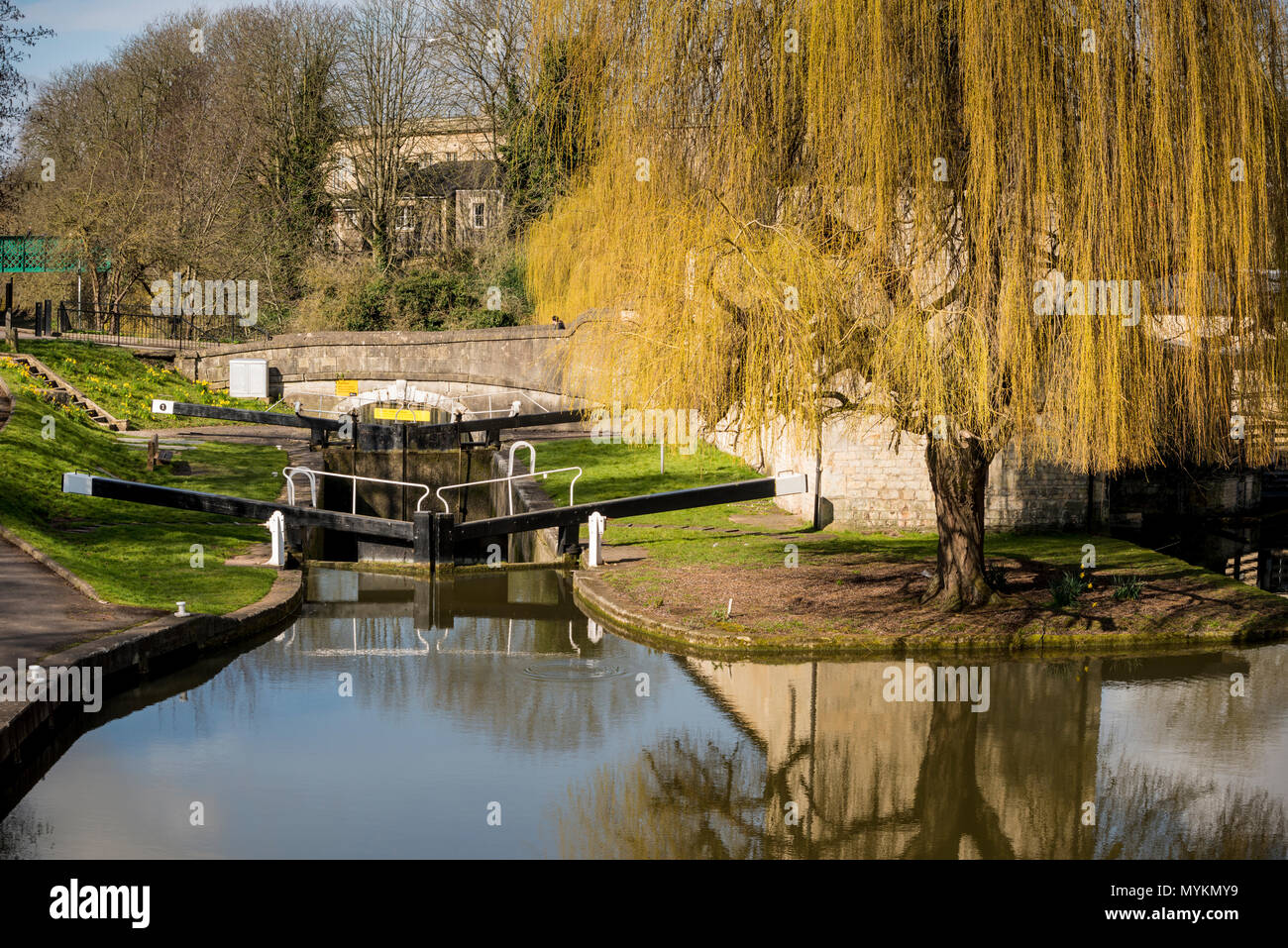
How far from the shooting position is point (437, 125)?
143 ft

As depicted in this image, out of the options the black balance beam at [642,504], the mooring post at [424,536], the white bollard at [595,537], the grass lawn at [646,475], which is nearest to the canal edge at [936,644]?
the white bollard at [595,537]

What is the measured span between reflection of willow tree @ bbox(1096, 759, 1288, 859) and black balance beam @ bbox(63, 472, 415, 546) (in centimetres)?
978

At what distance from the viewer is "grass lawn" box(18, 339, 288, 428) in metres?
29.6

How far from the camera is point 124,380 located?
32156mm

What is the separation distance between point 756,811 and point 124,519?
12036mm

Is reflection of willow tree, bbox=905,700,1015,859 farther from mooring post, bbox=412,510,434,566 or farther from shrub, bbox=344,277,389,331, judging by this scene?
shrub, bbox=344,277,389,331

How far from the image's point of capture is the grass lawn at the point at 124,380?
29.6 m

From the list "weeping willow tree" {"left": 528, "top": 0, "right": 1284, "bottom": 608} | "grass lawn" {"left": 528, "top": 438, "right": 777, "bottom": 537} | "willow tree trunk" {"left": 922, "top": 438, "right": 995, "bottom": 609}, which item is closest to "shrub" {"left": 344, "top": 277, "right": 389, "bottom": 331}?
"grass lawn" {"left": 528, "top": 438, "right": 777, "bottom": 537}

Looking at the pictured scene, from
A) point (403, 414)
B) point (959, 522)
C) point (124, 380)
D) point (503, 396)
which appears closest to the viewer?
point (959, 522)

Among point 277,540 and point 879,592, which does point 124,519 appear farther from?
point 879,592

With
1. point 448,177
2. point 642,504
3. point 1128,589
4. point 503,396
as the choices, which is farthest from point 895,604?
point 448,177

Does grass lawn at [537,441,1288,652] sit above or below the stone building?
below

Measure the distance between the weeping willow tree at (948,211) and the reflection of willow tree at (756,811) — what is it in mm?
3266
